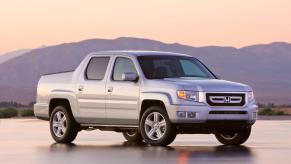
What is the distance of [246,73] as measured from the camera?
6560 inches

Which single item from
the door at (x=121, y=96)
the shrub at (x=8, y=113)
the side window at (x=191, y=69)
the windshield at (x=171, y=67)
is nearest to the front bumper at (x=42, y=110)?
the door at (x=121, y=96)

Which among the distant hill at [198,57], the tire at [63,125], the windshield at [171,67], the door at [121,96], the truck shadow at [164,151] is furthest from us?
the distant hill at [198,57]

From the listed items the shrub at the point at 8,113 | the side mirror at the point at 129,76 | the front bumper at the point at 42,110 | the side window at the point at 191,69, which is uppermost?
the side window at the point at 191,69

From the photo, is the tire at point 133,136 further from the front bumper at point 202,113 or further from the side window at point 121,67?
the front bumper at point 202,113

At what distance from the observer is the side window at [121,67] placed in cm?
2166

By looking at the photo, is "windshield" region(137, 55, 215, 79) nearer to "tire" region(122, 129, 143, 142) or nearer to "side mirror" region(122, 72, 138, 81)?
"side mirror" region(122, 72, 138, 81)

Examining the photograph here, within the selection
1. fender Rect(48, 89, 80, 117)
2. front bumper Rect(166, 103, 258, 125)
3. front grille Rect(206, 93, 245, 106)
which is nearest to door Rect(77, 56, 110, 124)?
fender Rect(48, 89, 80, 117)

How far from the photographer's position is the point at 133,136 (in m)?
23.5

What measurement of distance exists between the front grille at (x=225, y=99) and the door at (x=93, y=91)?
98.2 inches

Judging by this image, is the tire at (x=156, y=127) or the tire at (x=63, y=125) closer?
the tire at (x=156, y=127)

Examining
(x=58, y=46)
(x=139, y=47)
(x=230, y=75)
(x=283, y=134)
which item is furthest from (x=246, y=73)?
(x=283, y=134)

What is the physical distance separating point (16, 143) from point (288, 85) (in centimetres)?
13860

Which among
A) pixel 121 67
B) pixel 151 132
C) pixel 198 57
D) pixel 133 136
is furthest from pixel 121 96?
pixel 198 57

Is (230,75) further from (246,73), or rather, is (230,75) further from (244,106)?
(244,106)
